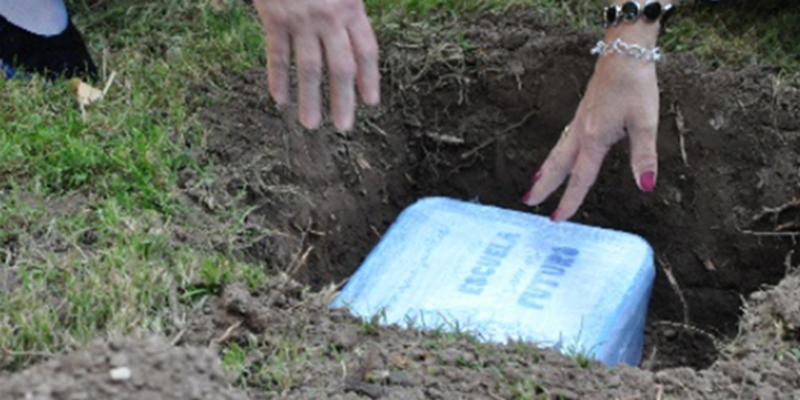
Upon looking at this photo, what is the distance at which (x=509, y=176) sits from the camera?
316cm

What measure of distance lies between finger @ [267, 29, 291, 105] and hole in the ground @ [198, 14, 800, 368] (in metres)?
0.58

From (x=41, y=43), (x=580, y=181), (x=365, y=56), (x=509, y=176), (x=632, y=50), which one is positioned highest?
(x=365, y=56)

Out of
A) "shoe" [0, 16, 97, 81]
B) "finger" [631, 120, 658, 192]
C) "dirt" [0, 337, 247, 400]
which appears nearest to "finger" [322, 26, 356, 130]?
"dirt" [0, 337, 247, 400]

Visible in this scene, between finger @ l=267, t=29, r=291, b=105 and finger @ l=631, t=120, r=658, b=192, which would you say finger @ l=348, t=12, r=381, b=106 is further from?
finger @ l=631, t=120, r=658, b=192

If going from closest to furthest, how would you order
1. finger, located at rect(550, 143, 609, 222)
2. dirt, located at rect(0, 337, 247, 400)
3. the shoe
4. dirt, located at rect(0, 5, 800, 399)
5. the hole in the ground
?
dirt, located at rect(0, 337, 247, 400) < dirt, located at rect(0, 5, 800, 399) < finger, located at rect(550, 143, 609, 222) < the hole in the ground < the shoe

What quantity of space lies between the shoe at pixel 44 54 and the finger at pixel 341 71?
1.17 metres

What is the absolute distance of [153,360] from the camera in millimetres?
1605

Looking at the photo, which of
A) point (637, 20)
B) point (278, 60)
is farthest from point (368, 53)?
point (637, 20)

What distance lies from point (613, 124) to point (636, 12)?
27cm

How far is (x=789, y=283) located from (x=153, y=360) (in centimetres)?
133

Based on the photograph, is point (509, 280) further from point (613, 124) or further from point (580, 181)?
point (613, 124)

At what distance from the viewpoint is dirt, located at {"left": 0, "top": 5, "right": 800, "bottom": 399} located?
2.27m

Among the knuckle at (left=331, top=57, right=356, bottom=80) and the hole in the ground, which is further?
the hole in the ground

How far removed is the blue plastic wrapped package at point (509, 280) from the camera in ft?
7.64
